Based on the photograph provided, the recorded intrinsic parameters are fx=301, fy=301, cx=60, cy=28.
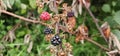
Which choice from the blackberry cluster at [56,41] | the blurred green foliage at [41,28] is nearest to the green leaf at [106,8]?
the blurred green foliage at [41,28]

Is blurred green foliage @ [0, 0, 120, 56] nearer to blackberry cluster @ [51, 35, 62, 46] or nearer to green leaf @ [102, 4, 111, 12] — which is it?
green leaf @ [102, 4, 111, 12]

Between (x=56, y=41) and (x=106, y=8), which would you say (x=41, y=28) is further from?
(x=56, y=41)

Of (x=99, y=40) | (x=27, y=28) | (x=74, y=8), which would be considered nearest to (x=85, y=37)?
(x=74, y=8)

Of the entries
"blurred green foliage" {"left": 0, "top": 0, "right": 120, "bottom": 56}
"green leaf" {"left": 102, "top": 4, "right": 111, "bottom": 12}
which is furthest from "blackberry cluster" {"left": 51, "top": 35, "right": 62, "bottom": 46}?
"green leaf" {"left": 102, "top": 4, "right": 111, "bottom": 12}

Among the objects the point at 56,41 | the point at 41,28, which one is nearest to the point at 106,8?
the point at 41,28

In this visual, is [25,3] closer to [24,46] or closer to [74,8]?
[24,46]

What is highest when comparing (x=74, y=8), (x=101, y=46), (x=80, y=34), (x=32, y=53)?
(x=74, y=8)

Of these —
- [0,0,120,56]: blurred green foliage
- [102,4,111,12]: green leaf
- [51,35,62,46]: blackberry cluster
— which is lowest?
[0,0,120,56]: blurred green foliage

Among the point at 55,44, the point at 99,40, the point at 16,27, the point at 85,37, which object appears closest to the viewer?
the point at 55,44
